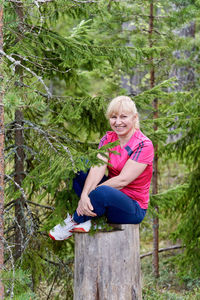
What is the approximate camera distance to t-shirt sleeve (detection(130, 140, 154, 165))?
13.0 ft

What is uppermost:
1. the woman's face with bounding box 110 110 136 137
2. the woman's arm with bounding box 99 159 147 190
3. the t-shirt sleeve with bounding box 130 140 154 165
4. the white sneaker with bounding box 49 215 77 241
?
the woman's face with bounding box 110 110 136 137

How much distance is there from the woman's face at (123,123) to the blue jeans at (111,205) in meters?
0.60

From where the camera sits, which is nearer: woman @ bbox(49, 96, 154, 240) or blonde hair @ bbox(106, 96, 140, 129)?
woman @ bbox(49, 96, 154, 240)

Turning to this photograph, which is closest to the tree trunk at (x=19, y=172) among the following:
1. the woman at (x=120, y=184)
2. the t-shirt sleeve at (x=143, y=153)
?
the woman at (x=120, y=184)

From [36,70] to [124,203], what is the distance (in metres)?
2.42

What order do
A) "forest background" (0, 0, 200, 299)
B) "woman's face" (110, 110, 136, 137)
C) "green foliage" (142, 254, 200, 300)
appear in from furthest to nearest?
"green foliage" (142, 254, 200, 300) < "woman's face" (110, 110, 136, 137) < "forest background" (0, 0, 200, 299)

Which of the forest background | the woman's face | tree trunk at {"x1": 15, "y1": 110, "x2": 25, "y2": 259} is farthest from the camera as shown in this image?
tree trunk at {"x1": 15, "y1": 110, "x2": 25, "y2": 259}

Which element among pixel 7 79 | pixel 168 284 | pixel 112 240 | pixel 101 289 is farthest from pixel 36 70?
pixel 168 284

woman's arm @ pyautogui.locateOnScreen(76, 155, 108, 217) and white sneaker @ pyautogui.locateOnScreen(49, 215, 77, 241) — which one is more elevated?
woman's arm @ pyautogui.locateOnScreen(76, 155, 108, 217)

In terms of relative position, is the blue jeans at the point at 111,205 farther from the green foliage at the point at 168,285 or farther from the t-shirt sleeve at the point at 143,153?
the green foliage at the point at 168,285

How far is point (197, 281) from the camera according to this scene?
7730 mm

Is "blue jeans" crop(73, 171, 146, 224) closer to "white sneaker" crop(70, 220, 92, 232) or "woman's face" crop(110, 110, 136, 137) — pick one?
"white sneaker" crop(70, 220, 92, 232)

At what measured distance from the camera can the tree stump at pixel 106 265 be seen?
3.93 metres

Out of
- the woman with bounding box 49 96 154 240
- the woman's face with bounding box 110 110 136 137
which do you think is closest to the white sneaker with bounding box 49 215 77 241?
the woman with bounding box 49 96 154 240
